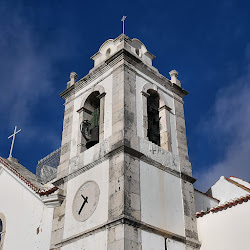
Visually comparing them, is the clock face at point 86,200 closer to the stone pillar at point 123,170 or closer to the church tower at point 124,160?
the church tower at point 124,160

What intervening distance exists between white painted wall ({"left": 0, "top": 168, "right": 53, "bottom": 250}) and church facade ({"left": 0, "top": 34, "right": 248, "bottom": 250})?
32mm

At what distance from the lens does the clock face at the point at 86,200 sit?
11008 mm

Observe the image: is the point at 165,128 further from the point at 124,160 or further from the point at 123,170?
the point at 123,170

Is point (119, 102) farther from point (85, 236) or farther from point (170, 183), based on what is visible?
point (85, 236)

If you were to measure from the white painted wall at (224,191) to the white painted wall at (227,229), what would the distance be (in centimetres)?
299

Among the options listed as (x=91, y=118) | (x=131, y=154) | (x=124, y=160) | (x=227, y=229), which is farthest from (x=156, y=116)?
(x=227, y=229)

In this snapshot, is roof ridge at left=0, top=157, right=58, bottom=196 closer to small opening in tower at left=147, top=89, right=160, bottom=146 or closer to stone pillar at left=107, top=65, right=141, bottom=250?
stone pillar at left=107, top=65, right=141, bottom=250

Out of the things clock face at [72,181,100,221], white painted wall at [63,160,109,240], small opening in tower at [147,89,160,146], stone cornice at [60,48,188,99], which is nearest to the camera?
white painted wall at [63,160,109,240]

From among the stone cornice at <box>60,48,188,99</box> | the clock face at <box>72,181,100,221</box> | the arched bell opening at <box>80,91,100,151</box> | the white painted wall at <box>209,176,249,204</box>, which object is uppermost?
the stone cornice at <box>60,48,188,99</box>

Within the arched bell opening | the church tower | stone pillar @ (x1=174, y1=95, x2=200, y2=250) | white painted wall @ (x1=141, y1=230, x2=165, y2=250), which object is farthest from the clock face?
stone pillar @ (x1=174, y1=95, x2=200, y2=250)

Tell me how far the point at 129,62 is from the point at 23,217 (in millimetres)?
5696

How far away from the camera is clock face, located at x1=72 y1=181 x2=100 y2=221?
11.0 metres

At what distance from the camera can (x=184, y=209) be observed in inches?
463

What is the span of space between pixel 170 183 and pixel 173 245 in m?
1.77
